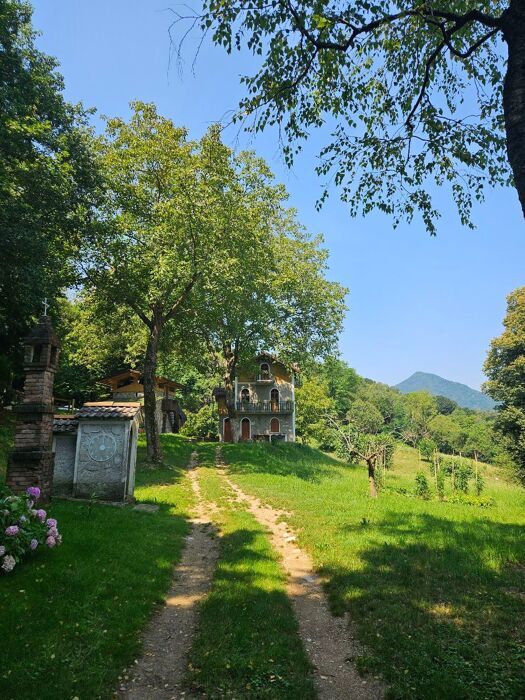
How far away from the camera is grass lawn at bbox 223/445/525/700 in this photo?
16.0 ft

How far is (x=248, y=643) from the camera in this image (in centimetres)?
554

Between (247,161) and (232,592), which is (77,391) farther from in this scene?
(232,592)

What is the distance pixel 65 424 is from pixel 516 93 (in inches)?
530

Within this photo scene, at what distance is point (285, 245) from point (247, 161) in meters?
8.78

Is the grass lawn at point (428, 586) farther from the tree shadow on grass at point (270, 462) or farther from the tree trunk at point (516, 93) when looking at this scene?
the tree shadow on grass at point (270, 462)

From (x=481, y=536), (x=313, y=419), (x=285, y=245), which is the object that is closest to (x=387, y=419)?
(x=313, y=419)

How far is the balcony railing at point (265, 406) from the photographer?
48.0 meters

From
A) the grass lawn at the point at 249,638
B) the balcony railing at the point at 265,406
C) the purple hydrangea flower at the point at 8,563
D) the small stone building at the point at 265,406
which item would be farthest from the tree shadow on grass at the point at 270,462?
the purple hydrangea flower at the point at 8,563

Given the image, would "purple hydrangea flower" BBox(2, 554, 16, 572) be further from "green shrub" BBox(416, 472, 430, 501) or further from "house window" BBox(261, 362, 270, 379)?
"house window" BBox(261, 362, 270, 379)

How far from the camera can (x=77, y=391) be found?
38.6 m

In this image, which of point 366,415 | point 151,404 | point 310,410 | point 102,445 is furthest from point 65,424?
point 366,415

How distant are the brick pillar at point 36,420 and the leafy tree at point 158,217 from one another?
8751 mm

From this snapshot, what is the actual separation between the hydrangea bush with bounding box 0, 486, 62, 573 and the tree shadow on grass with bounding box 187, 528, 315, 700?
2975mm

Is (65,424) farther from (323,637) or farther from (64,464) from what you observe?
(323,637)
